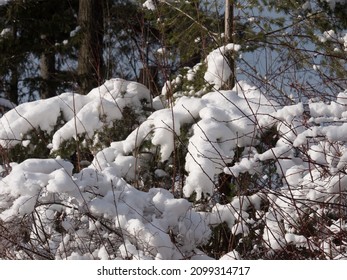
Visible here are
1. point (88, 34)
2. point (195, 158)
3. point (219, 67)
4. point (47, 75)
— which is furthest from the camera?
point (47, 75)

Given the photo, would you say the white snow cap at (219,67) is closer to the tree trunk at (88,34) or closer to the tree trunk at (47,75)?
the tree trunk at (88,34)

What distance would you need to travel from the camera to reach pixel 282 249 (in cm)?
379

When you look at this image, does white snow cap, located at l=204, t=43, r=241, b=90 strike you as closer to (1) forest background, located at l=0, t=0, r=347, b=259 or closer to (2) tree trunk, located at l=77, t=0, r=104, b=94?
(1) forest background, located at l=0, t=0, r=347, b=259

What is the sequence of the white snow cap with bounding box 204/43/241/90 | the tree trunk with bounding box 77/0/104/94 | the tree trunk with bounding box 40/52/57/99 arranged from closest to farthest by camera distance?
the white snow cap with bounding box 204/43/241/90 < the tree trunk with bounding box 77/0/104/94 < the tree trunk with bounding box 40/52/57/99

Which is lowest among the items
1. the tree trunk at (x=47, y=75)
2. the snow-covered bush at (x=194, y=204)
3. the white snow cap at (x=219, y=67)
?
the snow-covered bush at (x=194, y=204)

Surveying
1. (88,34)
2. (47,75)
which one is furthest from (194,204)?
(47,75)

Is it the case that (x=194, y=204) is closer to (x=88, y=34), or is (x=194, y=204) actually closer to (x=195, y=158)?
(x=195, y=158)

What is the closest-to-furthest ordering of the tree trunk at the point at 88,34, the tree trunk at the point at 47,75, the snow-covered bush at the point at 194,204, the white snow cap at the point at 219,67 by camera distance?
the snow-covered bush at the point at 194,204 → the white snow cap at the point at 219,67 → the tree trunk at the point at 88,34 → the tree trunk at the point at 47,75

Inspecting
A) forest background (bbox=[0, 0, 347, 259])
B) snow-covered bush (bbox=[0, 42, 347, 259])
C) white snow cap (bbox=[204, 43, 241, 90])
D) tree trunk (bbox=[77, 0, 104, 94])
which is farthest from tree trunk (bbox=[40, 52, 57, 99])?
snow-covered bush (bbox=[0, 42, 347, 259])

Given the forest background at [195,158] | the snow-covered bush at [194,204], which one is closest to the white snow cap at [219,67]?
the forest background at [195,158]

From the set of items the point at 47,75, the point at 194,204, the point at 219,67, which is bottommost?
the point at 194,204

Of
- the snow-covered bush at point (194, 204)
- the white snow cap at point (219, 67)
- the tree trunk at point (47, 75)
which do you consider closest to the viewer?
the snow-covered bush at point (194, 204)

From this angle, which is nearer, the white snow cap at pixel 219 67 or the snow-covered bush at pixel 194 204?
the snow-covered bush at pixel 194 204

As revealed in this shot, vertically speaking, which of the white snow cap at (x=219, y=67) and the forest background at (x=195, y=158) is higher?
the white snow cap at (x=219, y=67)
